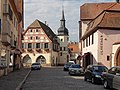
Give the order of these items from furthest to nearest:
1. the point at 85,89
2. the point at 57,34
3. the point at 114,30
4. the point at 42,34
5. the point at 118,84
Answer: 1. the point at 57,34
2. the point at 42,34
3. the point at 114,30
4. the point at 85,89
5. the point at 118,84

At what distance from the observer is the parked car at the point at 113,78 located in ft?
61.7

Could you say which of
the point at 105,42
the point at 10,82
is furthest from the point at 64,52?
the point at 10,82

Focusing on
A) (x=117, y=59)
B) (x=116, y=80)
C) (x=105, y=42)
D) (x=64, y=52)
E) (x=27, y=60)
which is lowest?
(x=116, y=80)

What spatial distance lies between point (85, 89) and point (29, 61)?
7313 centimetres

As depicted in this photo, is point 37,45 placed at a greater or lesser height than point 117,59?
greater

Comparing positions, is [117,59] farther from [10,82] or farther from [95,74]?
[10,82]

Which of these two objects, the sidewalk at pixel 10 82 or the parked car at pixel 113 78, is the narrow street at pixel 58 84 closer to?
the sidewalk at pixel 10 82

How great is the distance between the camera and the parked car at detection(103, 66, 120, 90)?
18.8 meters

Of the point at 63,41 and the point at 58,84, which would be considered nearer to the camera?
the point at 58,84

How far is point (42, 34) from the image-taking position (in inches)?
3578

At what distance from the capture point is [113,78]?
19.5 metres

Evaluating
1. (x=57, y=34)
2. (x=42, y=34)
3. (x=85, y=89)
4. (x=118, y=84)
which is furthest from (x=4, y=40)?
(x=57, y=34)

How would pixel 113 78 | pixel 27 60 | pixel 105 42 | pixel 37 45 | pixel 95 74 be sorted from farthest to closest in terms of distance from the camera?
pixel 27 60
pixel 37 45
pixel 105 42
pixel 95 74
pixel 113 78

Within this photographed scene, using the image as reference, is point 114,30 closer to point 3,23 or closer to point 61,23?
point 3,23
